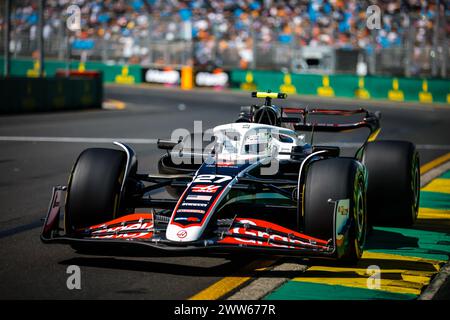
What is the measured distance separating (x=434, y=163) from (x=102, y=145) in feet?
19.5

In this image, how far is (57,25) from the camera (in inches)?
1522

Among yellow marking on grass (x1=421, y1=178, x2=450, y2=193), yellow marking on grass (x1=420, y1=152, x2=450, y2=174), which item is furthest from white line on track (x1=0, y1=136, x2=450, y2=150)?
yellow marking on grass (x1=421, y1=178, x2=450, y2=193)

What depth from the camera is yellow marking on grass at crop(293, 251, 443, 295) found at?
594 cm

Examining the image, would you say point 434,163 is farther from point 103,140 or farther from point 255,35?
point 255,35

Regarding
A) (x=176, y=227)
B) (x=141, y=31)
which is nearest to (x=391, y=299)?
(x=176, y=227)

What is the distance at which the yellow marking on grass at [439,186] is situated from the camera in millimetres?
10969

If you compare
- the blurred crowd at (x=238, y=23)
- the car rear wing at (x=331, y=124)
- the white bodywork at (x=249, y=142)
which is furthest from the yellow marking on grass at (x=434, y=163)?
the blurred crowd at (x=238, y=23)

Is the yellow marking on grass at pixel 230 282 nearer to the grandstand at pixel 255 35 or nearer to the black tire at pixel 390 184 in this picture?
the black tire at pixel 390 184

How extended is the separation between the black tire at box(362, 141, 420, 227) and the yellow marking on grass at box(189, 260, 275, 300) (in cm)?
166

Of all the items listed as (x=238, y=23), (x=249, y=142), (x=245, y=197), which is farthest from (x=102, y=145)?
(x=238, y=23)

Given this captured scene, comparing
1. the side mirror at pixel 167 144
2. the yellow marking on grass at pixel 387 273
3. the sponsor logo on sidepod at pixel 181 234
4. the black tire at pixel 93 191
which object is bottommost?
the yellow marking on grass at pixel 387 273

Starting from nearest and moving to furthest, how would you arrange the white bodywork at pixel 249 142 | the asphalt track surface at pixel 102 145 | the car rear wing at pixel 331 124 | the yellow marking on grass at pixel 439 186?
the asphalt track surface at pixel 102 145
the white bodywork at pixel 249 142
the car rear wing at pixel 331 124
the yellow marking on grass at pixel 439 186

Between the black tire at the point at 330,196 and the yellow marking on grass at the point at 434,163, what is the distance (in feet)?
21.0

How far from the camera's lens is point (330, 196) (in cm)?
627
